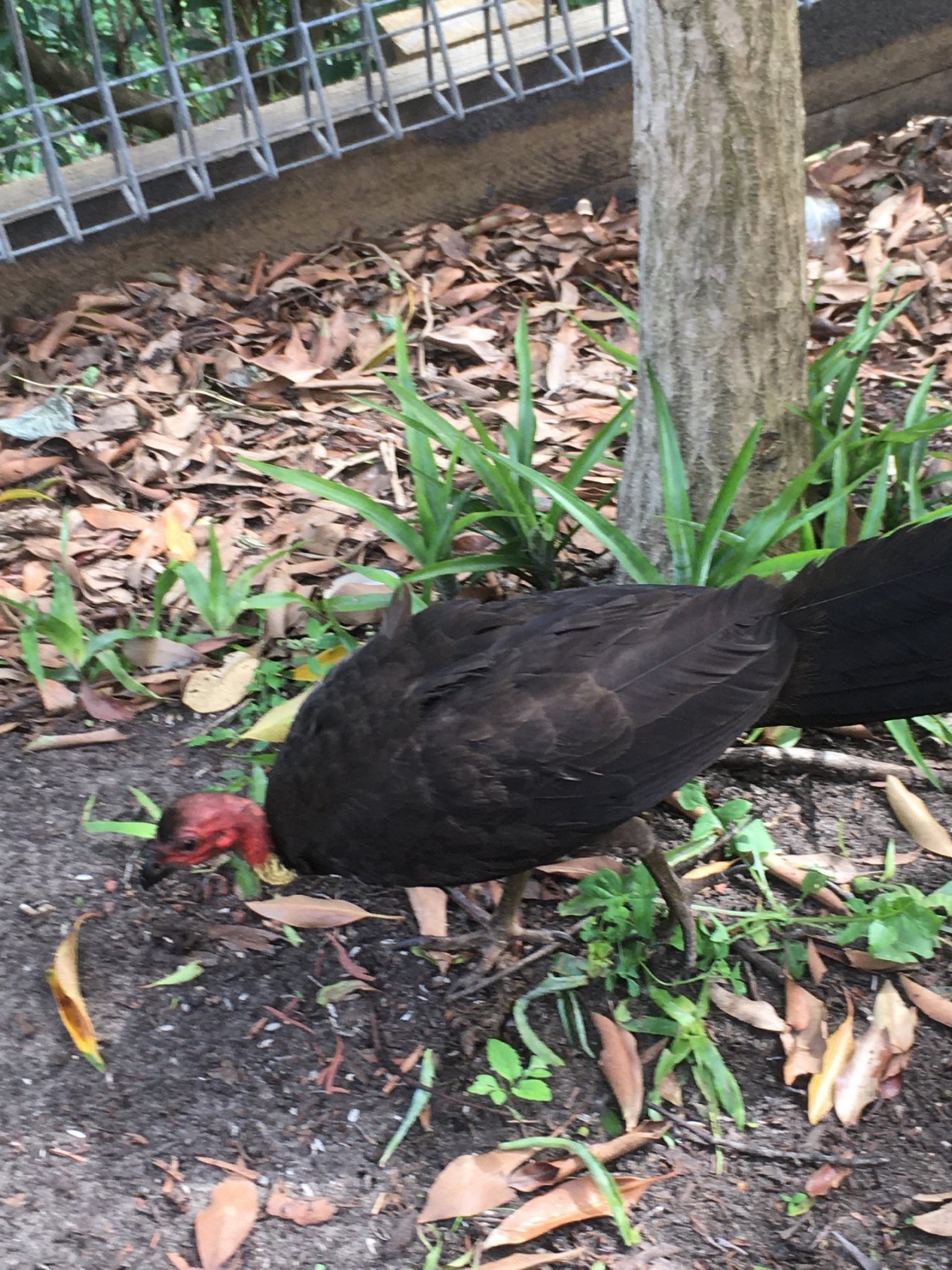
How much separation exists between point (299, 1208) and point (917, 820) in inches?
66.8

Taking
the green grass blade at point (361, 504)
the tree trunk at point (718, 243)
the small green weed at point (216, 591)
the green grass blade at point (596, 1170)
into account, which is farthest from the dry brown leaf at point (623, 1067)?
the small green weed at point (216, 591)

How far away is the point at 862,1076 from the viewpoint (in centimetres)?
246

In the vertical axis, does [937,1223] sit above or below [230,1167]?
below

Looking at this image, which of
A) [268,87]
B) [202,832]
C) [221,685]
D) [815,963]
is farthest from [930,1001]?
[268,87]

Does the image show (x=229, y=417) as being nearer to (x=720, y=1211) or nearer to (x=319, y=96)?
(x=319, y=96)

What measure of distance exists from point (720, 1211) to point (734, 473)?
66.8 inches

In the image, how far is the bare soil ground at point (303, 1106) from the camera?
222 centimetres

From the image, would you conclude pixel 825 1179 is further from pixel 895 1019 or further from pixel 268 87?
pixel 268 87

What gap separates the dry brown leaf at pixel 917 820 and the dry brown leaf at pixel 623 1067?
0.92 m

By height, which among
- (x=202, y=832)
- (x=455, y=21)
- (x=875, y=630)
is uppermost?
Answer: (x=455, y=21)

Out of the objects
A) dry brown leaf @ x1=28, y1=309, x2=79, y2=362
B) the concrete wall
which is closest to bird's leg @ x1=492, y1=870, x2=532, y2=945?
dry brown leaf @ x1=28, y1=309, x2=79, y2=362

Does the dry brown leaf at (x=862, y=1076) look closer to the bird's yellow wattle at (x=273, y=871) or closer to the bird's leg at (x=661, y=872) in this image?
the bird's leg at (x=661, y=872)

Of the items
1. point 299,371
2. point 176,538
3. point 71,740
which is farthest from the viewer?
point 299,371

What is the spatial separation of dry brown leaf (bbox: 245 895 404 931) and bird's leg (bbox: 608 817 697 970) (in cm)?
64
